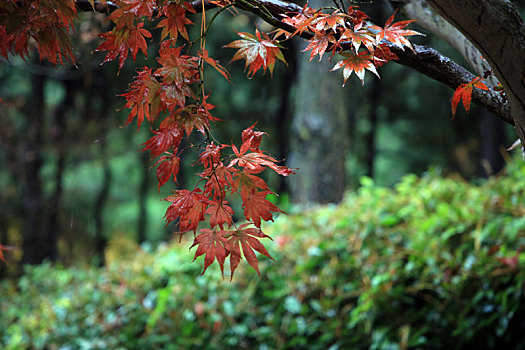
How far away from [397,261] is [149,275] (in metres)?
1.95

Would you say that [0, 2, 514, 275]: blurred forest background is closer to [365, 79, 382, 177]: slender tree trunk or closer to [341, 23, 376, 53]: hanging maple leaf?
[365, 79, 382, 177]: slender tree trunk

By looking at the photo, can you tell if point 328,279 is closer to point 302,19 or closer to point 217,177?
point 217,177

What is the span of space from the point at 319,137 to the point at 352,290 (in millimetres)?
2460

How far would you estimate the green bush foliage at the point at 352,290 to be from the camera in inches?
100

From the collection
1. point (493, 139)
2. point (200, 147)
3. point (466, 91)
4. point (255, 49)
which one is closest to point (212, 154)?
point (200, 147)

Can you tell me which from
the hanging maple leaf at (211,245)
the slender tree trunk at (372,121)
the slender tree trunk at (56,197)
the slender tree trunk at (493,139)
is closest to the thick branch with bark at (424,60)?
the hanging maple leaf at (211,245)

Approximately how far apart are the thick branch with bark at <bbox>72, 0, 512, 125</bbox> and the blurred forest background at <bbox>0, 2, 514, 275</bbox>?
3.69 meters

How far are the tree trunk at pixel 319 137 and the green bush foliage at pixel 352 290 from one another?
4.13 ft

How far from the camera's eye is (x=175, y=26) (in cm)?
126

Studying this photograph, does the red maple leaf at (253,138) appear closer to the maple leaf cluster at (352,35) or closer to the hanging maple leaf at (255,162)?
the hanging maple leaf at (255,162)

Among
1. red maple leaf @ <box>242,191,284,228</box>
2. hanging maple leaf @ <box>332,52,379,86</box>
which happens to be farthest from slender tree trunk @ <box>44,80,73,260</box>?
hanging maple leaf @ <box>332,52,379,86</box>

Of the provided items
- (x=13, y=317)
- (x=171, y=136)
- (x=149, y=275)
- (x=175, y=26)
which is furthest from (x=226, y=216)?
(x=13, y=317)

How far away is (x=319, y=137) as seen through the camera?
198 inches

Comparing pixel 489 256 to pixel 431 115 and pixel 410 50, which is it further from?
pixel 431 115
